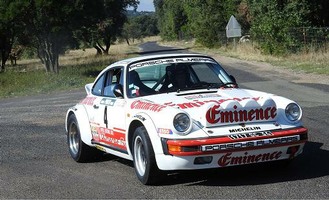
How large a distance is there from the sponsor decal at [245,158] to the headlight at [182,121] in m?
0.51

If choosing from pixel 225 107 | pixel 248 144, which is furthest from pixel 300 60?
pixel 248 144

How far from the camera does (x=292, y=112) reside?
661 centimetres

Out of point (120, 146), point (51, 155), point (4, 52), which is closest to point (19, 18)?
point (4, 52)

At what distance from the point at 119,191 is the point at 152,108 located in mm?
1012

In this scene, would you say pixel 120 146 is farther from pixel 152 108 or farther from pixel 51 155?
pixel 51 155

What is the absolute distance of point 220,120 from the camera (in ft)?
20.2

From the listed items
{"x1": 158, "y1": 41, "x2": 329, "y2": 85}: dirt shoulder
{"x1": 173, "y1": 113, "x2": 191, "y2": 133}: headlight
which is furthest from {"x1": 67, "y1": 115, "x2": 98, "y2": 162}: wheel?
{"x1": 158, "y1": 41, "x2": 329, "y2": 85}: dirt shoulder

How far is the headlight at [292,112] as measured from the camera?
21.5ft

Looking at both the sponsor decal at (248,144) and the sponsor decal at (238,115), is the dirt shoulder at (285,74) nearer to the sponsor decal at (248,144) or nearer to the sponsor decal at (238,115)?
the sponsor decal at (238,115)

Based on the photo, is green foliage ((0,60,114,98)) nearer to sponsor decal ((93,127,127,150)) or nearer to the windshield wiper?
sponsor decal ((93,127,127,150))

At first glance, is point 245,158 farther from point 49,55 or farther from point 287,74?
point 49,55

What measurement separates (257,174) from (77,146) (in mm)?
2951

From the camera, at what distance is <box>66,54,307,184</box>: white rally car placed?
19.9ft

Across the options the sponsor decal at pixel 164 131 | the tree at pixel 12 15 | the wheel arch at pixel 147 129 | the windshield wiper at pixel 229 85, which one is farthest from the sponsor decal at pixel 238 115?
the tree at pixel 12 15
